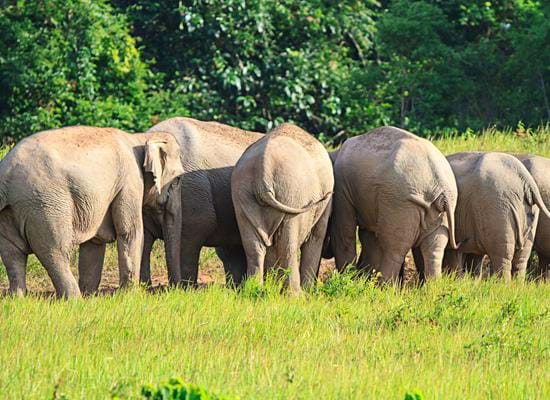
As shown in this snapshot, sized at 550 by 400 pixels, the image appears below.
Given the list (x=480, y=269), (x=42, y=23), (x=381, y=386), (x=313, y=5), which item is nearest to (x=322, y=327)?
(x=381, y=386)

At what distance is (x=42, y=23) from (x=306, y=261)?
9.47 metres

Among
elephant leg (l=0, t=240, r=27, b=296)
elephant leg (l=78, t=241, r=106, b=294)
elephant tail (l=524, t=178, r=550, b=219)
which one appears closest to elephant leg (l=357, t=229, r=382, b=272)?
elephant tail (l=524, t=178, r=550, b=219)

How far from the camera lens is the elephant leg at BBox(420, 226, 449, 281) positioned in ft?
42.9

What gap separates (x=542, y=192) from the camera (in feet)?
45.9

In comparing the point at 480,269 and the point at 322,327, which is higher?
the point at 322,327

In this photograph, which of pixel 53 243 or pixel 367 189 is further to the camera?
pixel 367 189

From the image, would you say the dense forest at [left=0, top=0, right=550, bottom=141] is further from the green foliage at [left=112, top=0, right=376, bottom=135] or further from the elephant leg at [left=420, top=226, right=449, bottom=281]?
the elephant leg at [left=420, top=226, right=449, bottom=281]

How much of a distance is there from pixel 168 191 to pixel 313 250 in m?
1.40

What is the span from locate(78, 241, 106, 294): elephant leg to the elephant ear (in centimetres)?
75

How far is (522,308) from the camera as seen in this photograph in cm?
1115

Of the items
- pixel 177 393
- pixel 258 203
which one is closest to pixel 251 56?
pixel 258 203

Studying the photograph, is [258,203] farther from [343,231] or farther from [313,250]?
[343,231]

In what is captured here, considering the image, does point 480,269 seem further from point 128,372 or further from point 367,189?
point 128,372

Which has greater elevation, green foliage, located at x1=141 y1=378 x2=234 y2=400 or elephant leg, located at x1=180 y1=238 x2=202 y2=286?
green foliage, located at x1=141 y1=378 x2=234 y2=400
